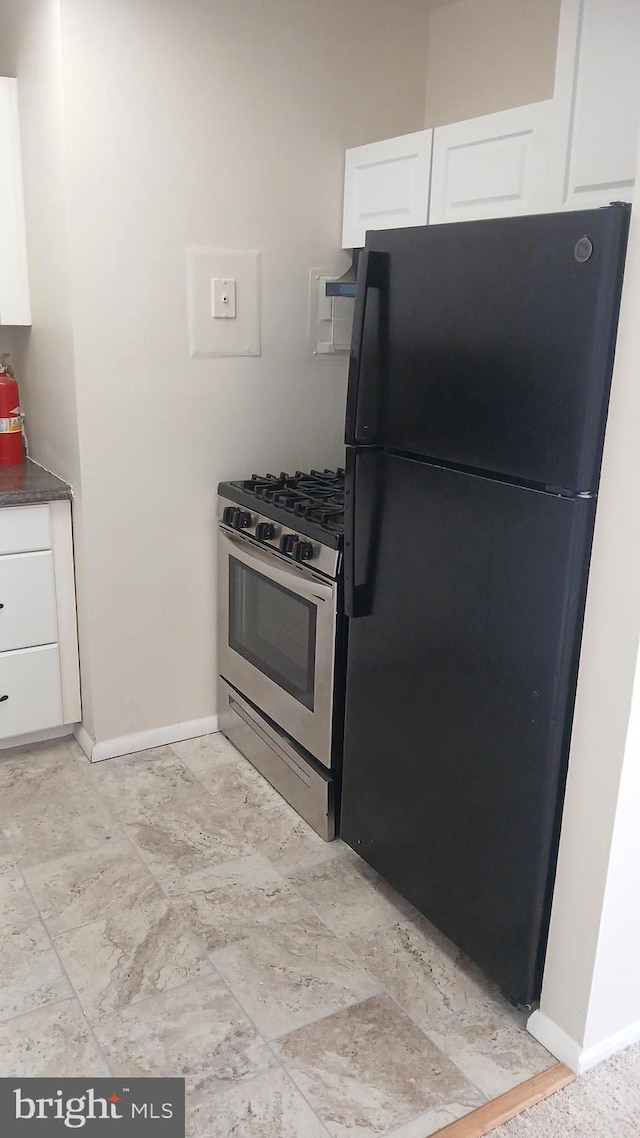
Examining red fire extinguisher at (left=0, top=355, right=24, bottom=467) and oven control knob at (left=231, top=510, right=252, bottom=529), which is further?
red fire extinguisher at (left=0, top=355, right=24, bottom=467)

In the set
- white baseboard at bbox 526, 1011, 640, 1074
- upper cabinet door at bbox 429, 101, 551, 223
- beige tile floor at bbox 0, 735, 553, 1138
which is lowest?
beige tile floor at bbox 0, 735, 553, 1138

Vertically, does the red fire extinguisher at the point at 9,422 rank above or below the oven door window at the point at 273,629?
above

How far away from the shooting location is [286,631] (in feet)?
8.38

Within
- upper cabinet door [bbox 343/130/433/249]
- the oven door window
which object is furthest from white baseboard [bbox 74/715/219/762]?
upper cabinet door [bbox 343/130/433/249]

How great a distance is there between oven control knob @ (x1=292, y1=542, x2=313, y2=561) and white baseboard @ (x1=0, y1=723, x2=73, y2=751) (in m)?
1.14

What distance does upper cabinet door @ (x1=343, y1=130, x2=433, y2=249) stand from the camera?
2438 mm

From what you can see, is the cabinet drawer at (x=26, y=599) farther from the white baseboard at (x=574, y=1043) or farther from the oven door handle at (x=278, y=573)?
the white baseboard at (x=574, y=1043)

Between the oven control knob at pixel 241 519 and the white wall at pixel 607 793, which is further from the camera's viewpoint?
the oven control knob at pixel 241 519

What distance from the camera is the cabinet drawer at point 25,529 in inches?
104

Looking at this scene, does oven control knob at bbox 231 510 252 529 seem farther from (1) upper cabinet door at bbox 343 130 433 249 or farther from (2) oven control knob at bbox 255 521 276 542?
(1) upper cabinet door at bbox 343 130 433 249

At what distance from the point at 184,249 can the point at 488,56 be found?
3.57 feet

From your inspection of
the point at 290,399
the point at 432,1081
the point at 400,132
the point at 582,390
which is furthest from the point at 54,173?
the point at 432,1081

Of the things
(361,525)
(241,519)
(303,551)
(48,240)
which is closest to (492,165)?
(361,525)

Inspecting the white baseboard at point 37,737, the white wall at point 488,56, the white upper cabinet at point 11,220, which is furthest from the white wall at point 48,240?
the white wall at point 488,56
